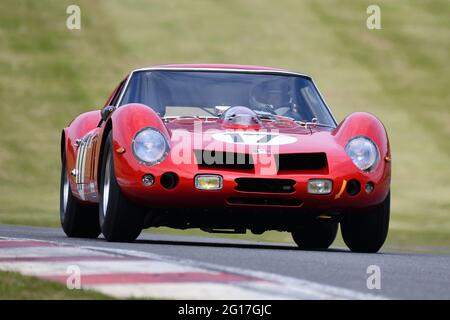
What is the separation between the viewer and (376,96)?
35375 mm

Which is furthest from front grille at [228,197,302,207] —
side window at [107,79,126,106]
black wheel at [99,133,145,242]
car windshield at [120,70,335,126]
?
side window at [107,79,126,106]

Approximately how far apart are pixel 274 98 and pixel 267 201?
1596mm

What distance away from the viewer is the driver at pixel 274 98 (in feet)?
34.2

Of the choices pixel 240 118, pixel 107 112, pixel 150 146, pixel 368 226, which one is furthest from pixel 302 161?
pixel 107 112

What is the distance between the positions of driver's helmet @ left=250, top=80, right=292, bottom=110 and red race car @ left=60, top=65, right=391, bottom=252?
9cm

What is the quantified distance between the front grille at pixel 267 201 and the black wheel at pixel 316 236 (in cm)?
240

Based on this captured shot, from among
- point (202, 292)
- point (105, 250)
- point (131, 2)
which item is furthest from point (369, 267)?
point (131, 2)

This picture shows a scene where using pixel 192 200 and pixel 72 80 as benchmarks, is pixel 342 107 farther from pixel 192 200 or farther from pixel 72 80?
pixel 192 200

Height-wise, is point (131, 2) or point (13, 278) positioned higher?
point (131, 2)

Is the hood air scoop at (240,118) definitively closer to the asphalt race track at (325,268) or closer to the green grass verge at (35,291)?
the asphalt race track at (325,268)

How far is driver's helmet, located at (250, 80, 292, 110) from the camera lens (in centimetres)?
1045
